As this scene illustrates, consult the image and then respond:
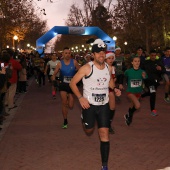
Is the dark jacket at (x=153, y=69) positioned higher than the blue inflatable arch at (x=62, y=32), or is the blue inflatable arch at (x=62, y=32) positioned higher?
the blue inflatable arch at (x=62, y=32)

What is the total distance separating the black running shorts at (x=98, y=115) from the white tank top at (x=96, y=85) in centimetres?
8

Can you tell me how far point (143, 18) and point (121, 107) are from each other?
2522 centimetres

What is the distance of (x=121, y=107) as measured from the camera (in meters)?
12.2

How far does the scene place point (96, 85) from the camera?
5551 mm

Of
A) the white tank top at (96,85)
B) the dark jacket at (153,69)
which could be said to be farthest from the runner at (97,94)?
the dark jacket at (153,69)

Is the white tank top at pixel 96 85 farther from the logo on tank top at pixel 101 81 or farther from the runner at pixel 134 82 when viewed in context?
the runner at pixel 134 82

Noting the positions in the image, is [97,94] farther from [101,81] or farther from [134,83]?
[134,83]

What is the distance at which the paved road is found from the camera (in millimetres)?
5949

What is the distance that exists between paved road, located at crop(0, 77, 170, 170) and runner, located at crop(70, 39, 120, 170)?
581 millimetres

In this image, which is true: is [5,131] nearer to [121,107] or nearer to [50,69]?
[121,107]

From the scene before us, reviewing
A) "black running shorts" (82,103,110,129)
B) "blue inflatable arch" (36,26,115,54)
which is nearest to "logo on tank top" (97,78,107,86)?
"black running shorts" (82,103,110,129)

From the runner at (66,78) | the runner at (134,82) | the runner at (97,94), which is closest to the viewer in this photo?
the runner at (97,94)

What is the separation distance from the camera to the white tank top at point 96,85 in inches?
217

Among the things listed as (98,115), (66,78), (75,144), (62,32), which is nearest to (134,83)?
(66,78)
